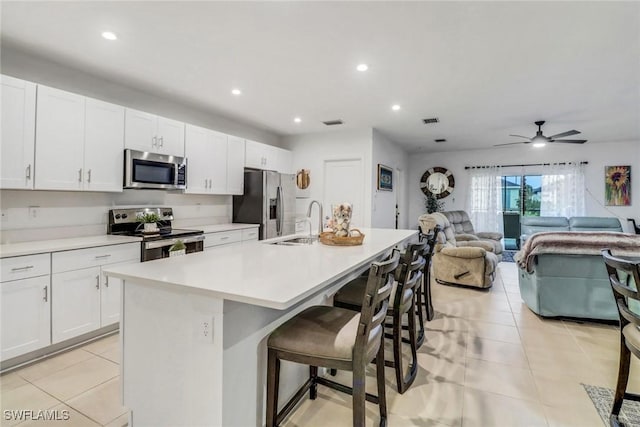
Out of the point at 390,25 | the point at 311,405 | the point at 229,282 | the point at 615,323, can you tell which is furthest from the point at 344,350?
the point at 615,323

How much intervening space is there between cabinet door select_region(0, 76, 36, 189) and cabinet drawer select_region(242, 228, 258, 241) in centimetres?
243

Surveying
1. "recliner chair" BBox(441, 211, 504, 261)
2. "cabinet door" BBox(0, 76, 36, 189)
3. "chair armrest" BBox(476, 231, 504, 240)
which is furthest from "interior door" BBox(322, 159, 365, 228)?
"cabinet door" BBox(0, 76, 36, 189)

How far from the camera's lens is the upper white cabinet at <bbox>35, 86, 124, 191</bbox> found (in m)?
2.71

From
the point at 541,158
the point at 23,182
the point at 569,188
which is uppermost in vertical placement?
the point at 541,158

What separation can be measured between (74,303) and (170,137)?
2064 millimetres

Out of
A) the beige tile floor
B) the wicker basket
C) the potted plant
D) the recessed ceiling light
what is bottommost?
the beige tile floor

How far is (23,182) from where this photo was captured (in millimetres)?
2590

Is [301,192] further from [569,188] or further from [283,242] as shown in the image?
[569,188]

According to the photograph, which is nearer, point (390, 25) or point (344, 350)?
point (344, 350)

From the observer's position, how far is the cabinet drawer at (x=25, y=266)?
226cm

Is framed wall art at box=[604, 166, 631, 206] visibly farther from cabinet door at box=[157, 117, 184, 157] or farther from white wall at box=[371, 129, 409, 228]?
cabinet door at box=[157, 117, 184, 157]

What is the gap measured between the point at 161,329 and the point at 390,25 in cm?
250

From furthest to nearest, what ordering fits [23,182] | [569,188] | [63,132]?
1. [569,188]
2. [63,132]
3. [23,182]

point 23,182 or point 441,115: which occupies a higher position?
point 441,115
